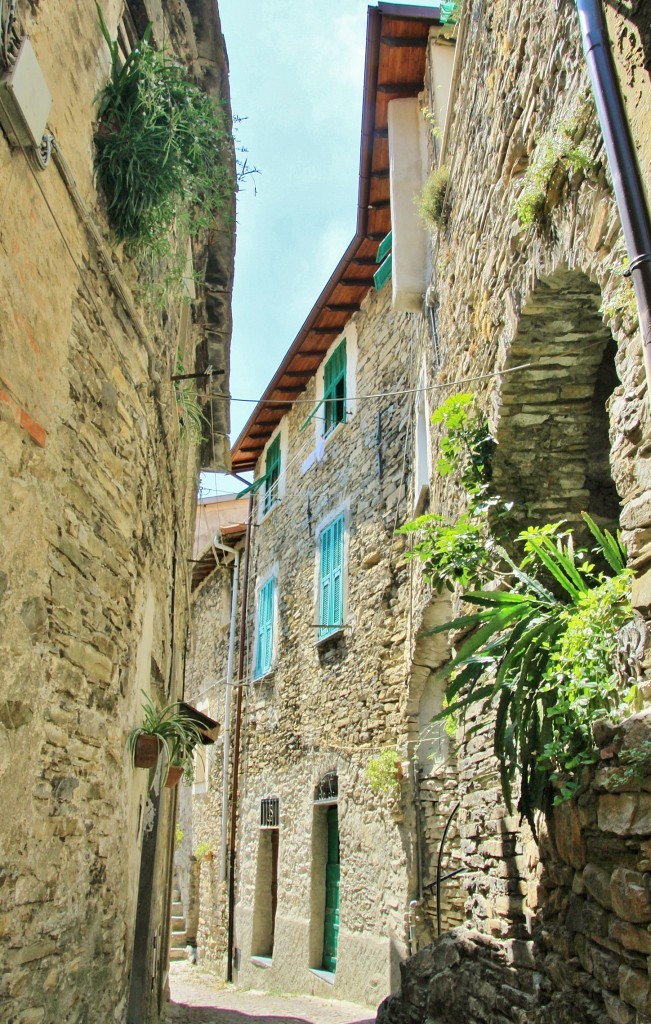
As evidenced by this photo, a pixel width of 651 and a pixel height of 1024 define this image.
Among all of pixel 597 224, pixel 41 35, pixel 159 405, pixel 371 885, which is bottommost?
pixel 371 885

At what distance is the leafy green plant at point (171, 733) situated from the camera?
455cm

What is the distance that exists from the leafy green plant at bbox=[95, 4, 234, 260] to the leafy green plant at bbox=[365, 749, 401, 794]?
4.89 m

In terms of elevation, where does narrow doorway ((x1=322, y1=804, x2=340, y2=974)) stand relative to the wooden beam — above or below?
below

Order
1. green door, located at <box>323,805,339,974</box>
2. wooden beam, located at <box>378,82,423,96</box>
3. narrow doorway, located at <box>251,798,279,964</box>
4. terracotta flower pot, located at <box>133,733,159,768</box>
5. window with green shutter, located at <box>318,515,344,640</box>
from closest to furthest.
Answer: terracotta flower pot, located at <box>133,733,159,768</box> < wooden beam, located at <box>378,82,423,96</box> < green door, located at <box>323,805,339,974</box> < window with green shutter, located at <box>318,515,344,640</box> < narrow doorway, located at <box>251,798,279,964</box>

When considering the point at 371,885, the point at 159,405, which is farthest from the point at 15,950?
the point at 371,885

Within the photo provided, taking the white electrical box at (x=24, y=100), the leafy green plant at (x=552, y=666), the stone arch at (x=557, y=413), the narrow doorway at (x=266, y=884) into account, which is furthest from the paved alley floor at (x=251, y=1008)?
the white electrical box at (x=24, y=100)

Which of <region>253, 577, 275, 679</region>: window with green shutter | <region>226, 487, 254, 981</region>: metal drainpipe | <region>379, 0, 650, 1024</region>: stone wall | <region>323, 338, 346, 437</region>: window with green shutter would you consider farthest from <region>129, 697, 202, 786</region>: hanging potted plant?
<region>226, 487, 254, 981</region>: metal drainpipe

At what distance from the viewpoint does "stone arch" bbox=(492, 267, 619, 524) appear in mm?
3850

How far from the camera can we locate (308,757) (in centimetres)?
970

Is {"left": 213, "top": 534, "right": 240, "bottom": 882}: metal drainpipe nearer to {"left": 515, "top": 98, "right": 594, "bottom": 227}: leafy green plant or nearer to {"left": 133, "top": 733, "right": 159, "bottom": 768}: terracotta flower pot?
{"left": 133, "top": 733, "right": 159, "bottom": 768}: terracotta flower pot

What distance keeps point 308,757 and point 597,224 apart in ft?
26.2

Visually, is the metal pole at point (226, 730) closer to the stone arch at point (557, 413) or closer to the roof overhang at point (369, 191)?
the roof overhang at point (369, 191)

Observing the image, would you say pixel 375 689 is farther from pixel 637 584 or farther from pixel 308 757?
pixel 637 584

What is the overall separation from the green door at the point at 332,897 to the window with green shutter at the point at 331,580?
2.11 m
